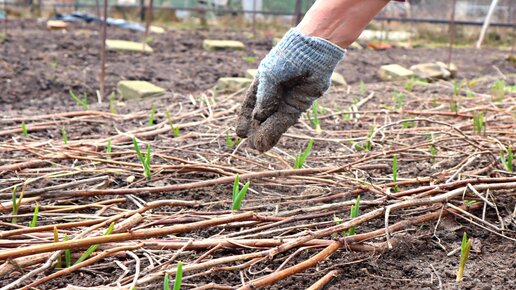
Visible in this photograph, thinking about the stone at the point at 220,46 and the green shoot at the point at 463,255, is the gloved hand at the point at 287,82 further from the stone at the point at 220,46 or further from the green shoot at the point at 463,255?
the stone at the point at 220,46

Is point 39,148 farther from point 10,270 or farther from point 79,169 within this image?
point 10,270

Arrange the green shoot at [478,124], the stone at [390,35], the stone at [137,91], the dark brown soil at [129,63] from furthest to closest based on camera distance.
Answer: the stone at [390,35], the dark brown soil at [129,63], the stone at [137,91], the green shoot at [478,124]

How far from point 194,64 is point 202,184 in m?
4.48

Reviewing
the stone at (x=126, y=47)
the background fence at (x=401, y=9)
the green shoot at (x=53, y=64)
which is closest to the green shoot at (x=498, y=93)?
the green shoot at (x=53, y=64)

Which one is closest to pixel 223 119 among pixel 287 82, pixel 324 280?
pixel 287 82

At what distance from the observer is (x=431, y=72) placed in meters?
6.67


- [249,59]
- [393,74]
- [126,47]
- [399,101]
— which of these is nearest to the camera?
[399,101]

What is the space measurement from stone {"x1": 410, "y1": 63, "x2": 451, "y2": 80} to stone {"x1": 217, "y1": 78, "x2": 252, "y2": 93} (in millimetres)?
2351

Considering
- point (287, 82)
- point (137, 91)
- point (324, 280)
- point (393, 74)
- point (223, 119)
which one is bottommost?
point (393, 74)

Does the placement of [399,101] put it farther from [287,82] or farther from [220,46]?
[220,46]

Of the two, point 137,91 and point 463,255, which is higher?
point 463,255

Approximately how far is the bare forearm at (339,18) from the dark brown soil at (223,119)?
1.80 ft

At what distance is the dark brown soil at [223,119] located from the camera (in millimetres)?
1681

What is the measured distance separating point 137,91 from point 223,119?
1.22 m
